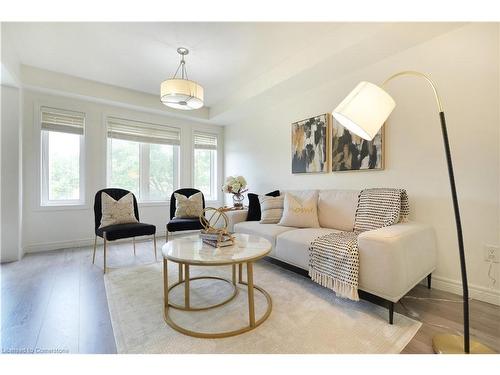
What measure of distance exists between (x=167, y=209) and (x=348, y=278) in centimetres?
345

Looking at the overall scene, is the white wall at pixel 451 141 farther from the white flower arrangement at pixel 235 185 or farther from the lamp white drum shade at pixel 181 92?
the white flower arrangement at pixel 235 185

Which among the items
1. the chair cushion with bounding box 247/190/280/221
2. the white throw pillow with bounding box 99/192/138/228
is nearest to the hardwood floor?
the white throw pillow with bounding box 99/192/138/228

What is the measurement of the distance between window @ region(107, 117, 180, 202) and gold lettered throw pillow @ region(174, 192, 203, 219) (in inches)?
42.8

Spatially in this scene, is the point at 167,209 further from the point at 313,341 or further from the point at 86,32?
the point at 313,341

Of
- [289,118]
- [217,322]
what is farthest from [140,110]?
[217,322]

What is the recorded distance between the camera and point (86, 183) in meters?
3.51

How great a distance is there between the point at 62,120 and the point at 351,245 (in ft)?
13.5

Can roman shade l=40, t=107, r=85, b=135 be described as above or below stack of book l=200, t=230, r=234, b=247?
above

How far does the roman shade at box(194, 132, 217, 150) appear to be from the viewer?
4.66 meters

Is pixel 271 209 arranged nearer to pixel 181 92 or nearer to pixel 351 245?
pixel 351 245

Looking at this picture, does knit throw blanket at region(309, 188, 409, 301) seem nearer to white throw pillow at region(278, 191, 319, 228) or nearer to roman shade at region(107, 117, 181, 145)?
white throw pillow at region(278, 191, 319, 228)

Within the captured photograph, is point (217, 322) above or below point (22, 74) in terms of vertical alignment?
below

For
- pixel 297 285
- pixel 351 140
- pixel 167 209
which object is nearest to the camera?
pixel 297 285
